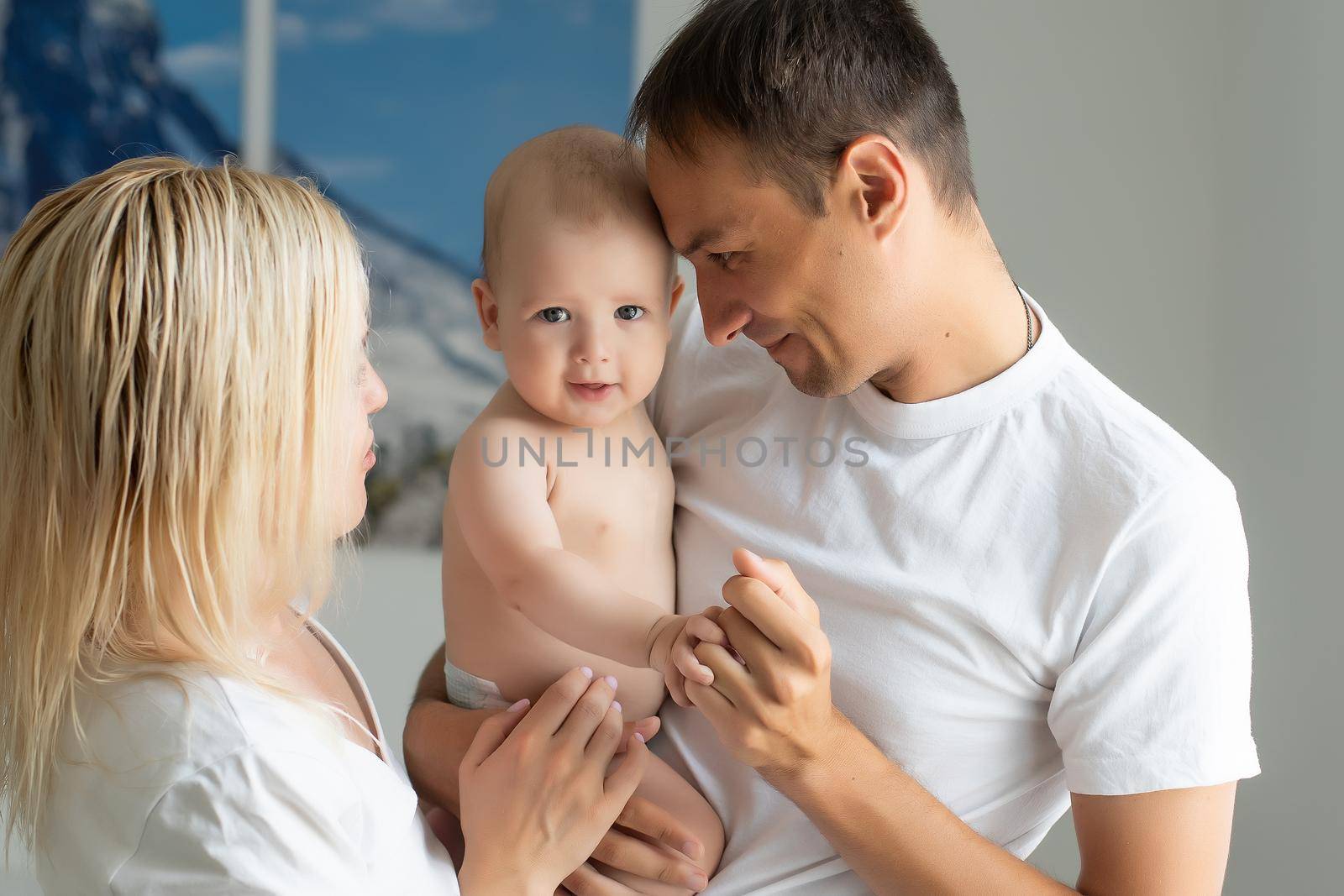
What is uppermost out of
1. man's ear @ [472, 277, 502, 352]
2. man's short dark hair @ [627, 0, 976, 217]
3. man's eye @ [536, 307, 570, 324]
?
man's short dark hair @ [627, 0, 976, 217]

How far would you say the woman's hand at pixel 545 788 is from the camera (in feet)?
3.58

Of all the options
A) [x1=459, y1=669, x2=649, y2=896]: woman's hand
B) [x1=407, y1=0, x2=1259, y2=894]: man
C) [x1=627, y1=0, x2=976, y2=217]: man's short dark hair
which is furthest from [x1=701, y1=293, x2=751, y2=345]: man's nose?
[x1=459, y1=669, x2=649, y2=896]: woman's hand

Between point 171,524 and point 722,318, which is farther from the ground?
point 722,318

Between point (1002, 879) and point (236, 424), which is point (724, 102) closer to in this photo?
point (236, 424)

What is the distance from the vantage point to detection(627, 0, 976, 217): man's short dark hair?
3.70 feet

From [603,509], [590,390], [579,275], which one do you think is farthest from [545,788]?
[579,275]

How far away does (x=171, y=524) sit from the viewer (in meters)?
A: 0.87

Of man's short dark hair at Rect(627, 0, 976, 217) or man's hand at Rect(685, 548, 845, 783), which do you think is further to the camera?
man's short dark hair at Rect(627, 0, 976, 217)

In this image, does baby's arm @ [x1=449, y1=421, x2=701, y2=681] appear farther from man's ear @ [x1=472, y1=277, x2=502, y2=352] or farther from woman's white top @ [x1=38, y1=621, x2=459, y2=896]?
woman's white top @ [x1=38, y1=621, x2=459, y2=896]

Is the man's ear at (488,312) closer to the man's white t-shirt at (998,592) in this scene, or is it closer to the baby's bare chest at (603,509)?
the baby's bare chest at (603,509)

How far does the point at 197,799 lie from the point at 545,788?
384mm

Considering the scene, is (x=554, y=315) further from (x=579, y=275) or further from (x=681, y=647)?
(x=681, y=647)

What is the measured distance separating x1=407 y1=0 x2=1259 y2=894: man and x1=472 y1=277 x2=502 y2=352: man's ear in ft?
0.83

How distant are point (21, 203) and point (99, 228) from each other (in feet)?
9.35
